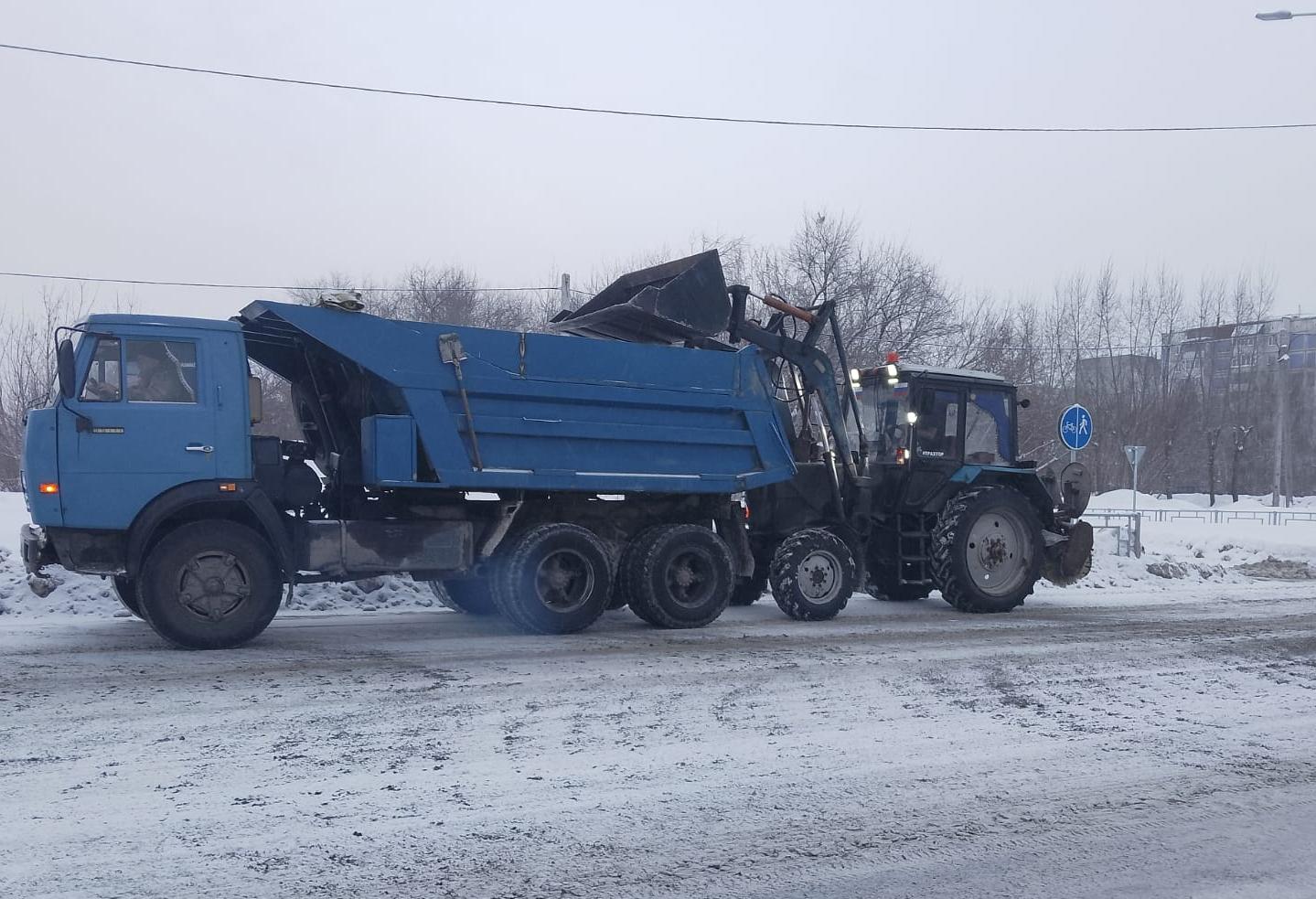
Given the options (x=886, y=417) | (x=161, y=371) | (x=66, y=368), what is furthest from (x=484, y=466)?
(x=886, y=417)

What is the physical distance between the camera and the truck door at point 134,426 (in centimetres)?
890

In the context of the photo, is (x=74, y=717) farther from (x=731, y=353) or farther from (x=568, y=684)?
(x=731, y=353)

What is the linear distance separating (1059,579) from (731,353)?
5315 millimetres

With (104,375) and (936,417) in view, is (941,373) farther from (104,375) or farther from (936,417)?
(104,375)

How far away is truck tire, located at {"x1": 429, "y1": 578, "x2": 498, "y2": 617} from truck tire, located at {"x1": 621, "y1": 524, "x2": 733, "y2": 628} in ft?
5.15

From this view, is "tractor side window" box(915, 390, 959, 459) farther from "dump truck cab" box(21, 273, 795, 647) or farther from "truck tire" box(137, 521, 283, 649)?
"truck tire" box(137, 521, 283, 649)

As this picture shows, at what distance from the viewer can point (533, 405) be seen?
10562mm

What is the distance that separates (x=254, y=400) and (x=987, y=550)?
8.15 m

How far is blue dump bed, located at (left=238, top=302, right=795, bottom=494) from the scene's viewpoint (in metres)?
9.97

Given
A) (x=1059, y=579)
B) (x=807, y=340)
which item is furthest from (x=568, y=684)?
(x=1059, y=579)

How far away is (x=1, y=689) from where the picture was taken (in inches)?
292

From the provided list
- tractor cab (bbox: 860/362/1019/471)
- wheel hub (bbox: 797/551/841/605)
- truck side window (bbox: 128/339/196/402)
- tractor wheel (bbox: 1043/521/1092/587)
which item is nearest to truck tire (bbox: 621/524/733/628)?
wheel hub (bbox: 797/551/841/605)

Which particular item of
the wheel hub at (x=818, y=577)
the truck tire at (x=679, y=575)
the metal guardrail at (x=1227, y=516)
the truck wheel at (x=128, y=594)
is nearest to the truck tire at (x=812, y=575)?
the wheel hub at (x=818, y=577)

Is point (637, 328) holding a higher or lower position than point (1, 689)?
higher
